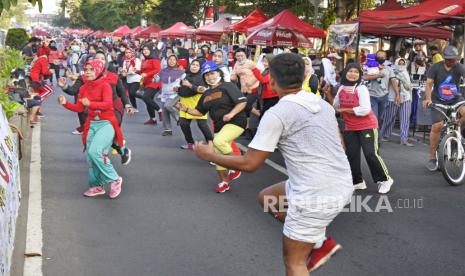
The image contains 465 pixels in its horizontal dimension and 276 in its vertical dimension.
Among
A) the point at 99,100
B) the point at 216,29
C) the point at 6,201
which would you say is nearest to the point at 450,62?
the point at 99,100

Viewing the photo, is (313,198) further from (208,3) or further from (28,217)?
(208,3)

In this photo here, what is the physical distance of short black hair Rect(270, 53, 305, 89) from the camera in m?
3.68

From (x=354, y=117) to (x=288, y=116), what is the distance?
14.7 feet

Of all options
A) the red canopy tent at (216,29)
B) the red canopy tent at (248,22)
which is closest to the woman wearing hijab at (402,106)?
the red canopy tent at (248,22)

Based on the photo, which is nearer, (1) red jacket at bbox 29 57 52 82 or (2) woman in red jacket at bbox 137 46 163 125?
(2) woman in red jacket at bbox 137 46 163 125

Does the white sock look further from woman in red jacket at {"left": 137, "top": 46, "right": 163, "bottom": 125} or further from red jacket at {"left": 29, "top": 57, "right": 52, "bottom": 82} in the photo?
red jacket at {"left": 29, "top": 57, "right": 52, "bottom": 82}

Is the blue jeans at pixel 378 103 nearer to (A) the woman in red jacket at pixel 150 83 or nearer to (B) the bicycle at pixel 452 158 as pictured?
(B) the bicycle at pixel 452 158

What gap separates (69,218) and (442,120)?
207 inches

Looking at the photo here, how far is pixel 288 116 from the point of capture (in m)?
3.58

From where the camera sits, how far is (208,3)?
4906 centimetres

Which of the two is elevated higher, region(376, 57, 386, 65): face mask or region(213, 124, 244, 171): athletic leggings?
region(376, 57, 386, 65): face mask

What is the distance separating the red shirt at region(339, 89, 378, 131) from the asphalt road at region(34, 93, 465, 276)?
822 mm

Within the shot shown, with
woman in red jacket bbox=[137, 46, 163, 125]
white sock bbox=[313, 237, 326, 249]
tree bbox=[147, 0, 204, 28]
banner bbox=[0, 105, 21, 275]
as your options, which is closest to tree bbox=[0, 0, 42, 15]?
banner bbox=[0, 105, 21, 275]

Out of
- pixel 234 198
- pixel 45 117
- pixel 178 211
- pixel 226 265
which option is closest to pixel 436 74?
pixel 234 198
